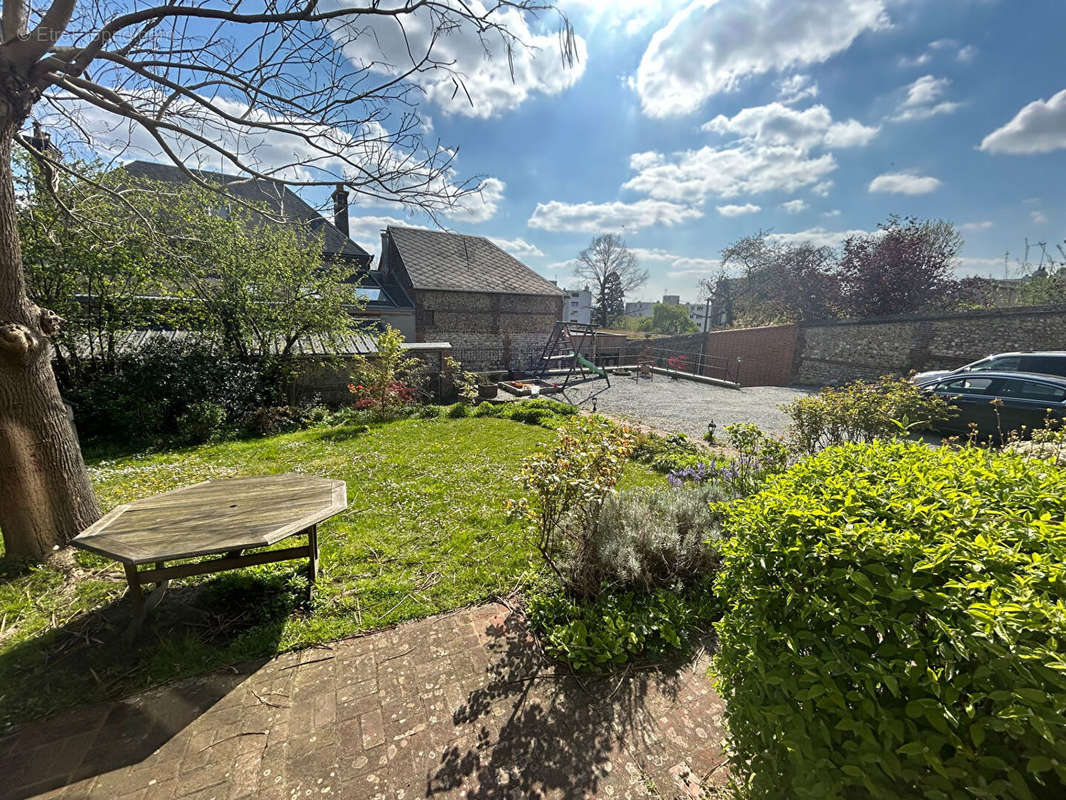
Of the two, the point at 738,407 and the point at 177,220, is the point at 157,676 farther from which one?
the point at 738,407

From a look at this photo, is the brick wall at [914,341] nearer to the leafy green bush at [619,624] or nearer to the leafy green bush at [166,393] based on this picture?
the leafy green bush at [619,624]

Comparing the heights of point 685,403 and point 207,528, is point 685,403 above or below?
below

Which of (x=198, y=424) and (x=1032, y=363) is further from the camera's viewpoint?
(x=1032, y=363)

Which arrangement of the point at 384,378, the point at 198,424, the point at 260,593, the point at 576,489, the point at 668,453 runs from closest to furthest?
the point at 576,489
the point at 260,593
the point at 668,453
the point at 198,424
the point at 384,378

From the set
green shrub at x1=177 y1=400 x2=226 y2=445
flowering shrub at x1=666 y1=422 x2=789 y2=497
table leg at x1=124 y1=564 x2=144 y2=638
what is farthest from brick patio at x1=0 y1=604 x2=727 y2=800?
green shrub at x1=177 y1=400 x2=226 y2=445

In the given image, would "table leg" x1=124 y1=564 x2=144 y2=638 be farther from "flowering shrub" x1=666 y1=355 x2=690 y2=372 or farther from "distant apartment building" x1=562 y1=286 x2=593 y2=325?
"distant apartment building" x1=562 y1=286 x2=593 y2=325

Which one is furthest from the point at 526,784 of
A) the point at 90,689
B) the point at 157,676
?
the point at 90,689

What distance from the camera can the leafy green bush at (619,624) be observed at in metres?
2.32

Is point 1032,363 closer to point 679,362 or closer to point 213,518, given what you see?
point 679,362

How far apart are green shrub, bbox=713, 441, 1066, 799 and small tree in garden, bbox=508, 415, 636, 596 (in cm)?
119

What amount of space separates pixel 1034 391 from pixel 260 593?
1175 centimetres

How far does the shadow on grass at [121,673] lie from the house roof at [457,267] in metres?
15.9

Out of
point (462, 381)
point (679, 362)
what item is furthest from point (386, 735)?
point (679, 362)

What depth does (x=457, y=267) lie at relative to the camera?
19.1 m
